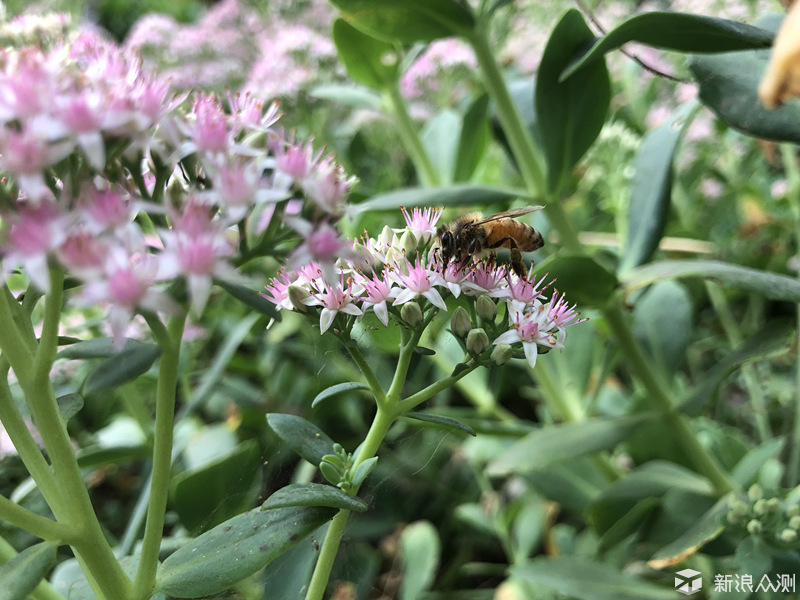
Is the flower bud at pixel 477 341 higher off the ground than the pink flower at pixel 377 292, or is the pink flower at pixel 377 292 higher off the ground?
the pink flower at pixel 377 292

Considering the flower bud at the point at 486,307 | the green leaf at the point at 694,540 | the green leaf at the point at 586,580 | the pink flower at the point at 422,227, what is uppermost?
the pink flower at the point at 422,227

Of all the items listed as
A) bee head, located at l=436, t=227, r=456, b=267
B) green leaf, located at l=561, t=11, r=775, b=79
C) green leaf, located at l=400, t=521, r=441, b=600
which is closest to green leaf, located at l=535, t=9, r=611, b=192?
green leaf, located at l=561, t=11, r=775, b=79

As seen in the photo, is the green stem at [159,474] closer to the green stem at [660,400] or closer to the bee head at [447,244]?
the bee head at [447,244]

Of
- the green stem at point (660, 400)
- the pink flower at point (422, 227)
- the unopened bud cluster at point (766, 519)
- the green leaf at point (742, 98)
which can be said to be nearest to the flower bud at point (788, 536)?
the unopened bud cluster at point (766, 519)

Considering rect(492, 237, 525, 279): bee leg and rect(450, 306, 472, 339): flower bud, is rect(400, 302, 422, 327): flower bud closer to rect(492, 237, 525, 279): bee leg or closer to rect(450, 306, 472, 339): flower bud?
rect(450, 306, 472, 339): flower bud

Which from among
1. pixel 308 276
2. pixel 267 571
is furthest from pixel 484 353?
pixel 267 571

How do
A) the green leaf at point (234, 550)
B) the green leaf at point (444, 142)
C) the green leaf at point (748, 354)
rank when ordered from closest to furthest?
the green leaf at point (234, 550)
the green leaf at point (748, 354)
the green leaf at point (444, 142)
